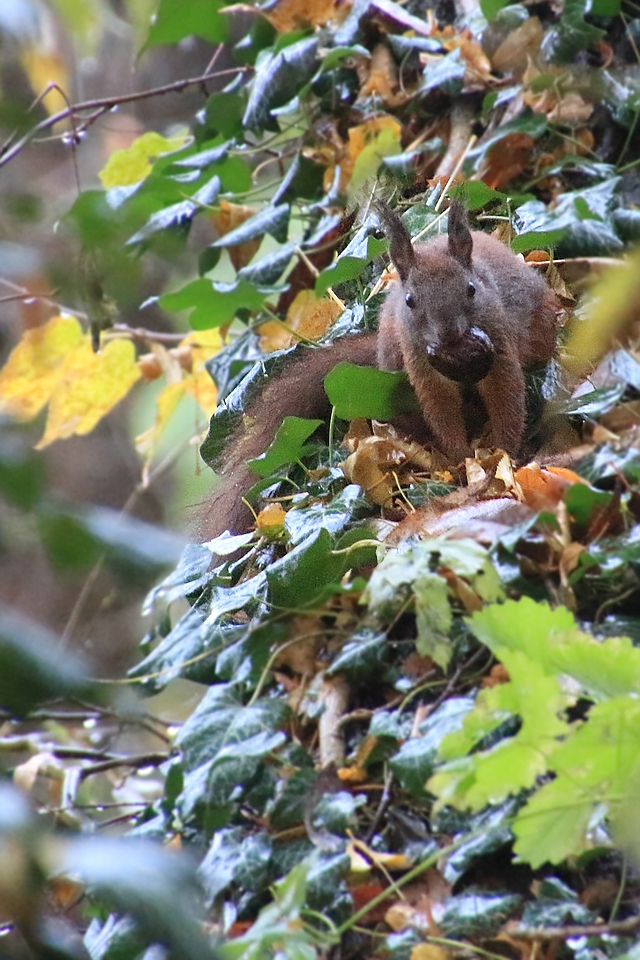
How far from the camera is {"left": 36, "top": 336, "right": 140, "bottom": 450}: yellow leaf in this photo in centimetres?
385

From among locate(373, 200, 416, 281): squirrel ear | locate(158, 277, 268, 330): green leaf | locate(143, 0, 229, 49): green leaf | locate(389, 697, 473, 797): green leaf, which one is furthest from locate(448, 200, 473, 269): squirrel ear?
locate(389, 697, 473, 797): green leaf

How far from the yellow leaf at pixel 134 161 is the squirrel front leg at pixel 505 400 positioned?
1733 mm

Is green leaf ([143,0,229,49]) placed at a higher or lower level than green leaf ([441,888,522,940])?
higher

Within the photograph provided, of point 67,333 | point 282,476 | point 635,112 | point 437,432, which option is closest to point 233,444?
point 282,476

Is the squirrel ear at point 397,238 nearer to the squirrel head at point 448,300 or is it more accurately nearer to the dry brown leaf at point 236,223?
the squirrel head at point 448,300

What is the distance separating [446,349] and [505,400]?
0.23 metres

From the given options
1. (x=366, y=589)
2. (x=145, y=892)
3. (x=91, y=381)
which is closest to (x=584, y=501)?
(x=366, y=589)

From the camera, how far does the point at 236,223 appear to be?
366 cm

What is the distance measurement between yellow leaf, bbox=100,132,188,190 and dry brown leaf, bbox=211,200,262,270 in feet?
1.59

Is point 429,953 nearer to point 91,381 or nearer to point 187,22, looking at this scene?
point 91,381

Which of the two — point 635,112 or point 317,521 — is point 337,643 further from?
point 635,112

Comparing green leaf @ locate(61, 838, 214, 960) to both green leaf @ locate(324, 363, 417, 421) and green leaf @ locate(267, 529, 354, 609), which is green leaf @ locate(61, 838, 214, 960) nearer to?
green leaf @ locate(267, 529, 354, 609)

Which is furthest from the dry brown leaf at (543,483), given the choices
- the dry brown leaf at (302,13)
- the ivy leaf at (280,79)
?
the dry brown leaf at (302,13)

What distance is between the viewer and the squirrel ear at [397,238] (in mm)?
2835
